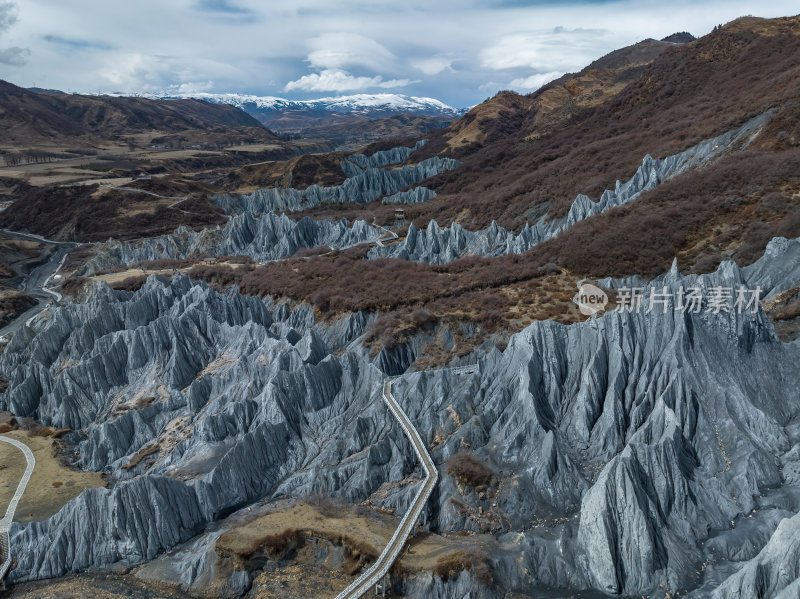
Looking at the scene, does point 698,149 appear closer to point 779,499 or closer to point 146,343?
point 779,499

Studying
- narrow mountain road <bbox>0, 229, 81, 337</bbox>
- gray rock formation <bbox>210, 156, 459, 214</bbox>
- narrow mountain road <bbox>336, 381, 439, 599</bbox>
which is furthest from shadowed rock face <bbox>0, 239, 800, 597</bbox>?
gray rock formation <bbox>210, 156, 459, 214</bbox>

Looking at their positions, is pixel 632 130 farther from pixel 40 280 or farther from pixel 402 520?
pixel 40 280

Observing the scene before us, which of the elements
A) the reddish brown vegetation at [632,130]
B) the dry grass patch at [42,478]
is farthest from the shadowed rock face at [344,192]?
the dry grass patch at [42,478]

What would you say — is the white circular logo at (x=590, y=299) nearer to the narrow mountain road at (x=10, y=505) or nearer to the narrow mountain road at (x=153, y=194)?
the narrow mountain road at (x=10, y=505)

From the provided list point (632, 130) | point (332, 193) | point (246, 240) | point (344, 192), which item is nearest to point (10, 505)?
point (246, 240)

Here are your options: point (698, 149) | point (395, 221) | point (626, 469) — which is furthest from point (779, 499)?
point (395, 221)

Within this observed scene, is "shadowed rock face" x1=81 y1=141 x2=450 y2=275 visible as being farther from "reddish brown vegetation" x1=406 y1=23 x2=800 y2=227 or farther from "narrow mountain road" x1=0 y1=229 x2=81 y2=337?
"reddish brown vegetation" x1=406 y1=23 x2=800 y2=227
